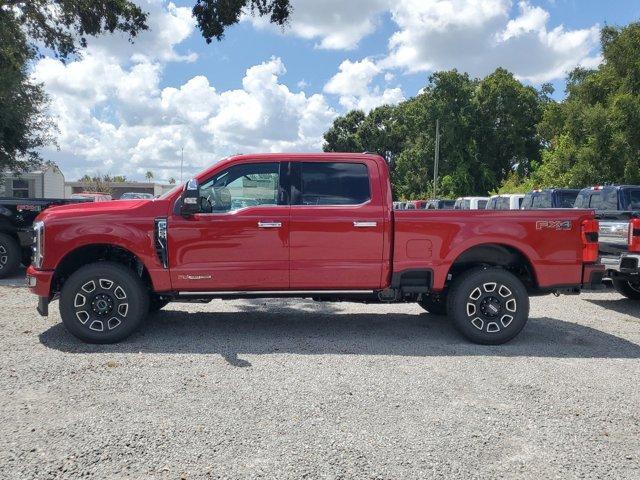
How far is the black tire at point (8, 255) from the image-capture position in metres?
10.3

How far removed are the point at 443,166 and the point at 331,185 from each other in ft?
134

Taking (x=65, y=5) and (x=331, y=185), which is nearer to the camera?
(x=331, y=185)

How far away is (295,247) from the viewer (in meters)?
5.88

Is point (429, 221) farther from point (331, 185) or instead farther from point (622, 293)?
point (622, 293)

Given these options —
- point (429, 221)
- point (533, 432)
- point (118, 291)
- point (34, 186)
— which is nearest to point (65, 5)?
point (118, 291)

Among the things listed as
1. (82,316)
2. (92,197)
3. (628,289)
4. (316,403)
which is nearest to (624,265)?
(628,289)

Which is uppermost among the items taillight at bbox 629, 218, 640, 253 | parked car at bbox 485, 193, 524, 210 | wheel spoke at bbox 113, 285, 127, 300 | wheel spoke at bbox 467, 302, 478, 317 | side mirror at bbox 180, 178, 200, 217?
parked car at bbox 485, 193, 524, 210

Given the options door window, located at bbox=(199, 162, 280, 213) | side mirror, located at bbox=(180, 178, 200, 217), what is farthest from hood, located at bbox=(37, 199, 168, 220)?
door window, located at bbox=(199, 162, 280, 213)

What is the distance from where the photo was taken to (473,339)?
5.98 metres

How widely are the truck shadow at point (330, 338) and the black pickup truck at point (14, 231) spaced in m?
4.59

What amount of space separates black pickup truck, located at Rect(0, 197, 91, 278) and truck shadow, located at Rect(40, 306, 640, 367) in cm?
459

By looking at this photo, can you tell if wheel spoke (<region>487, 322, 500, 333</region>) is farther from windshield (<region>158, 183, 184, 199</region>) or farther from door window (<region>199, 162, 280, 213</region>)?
windshield (<region>158, 183, 184, 199</region>)

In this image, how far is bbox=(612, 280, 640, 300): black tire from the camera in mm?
8961

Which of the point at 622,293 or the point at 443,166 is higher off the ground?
the point at 443,166
